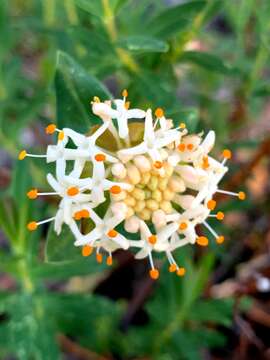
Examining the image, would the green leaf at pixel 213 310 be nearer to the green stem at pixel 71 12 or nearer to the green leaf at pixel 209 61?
the green leaf at pixel 209 61

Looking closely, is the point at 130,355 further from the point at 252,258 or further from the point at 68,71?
the point at 68,71

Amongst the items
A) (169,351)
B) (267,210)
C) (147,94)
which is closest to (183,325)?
(169,351)

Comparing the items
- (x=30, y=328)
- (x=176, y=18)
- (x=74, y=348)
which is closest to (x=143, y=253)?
(x=30, y=328)

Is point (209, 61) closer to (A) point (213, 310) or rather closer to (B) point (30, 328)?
(A) point (213, 310)

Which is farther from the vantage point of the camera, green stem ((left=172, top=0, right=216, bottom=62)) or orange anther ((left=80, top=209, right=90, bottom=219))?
green stem ((left=172, top=0, right=216, bottom=62))

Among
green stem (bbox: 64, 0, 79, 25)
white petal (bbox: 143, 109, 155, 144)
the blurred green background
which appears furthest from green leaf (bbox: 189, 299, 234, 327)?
green stem (bbox: 64, 0, 79, 25)

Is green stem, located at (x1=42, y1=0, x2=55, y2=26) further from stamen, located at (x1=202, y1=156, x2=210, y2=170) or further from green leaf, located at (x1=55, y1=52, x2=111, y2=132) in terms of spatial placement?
stamen, located at (x1=202, y1=156, x2=210, y2=170)
